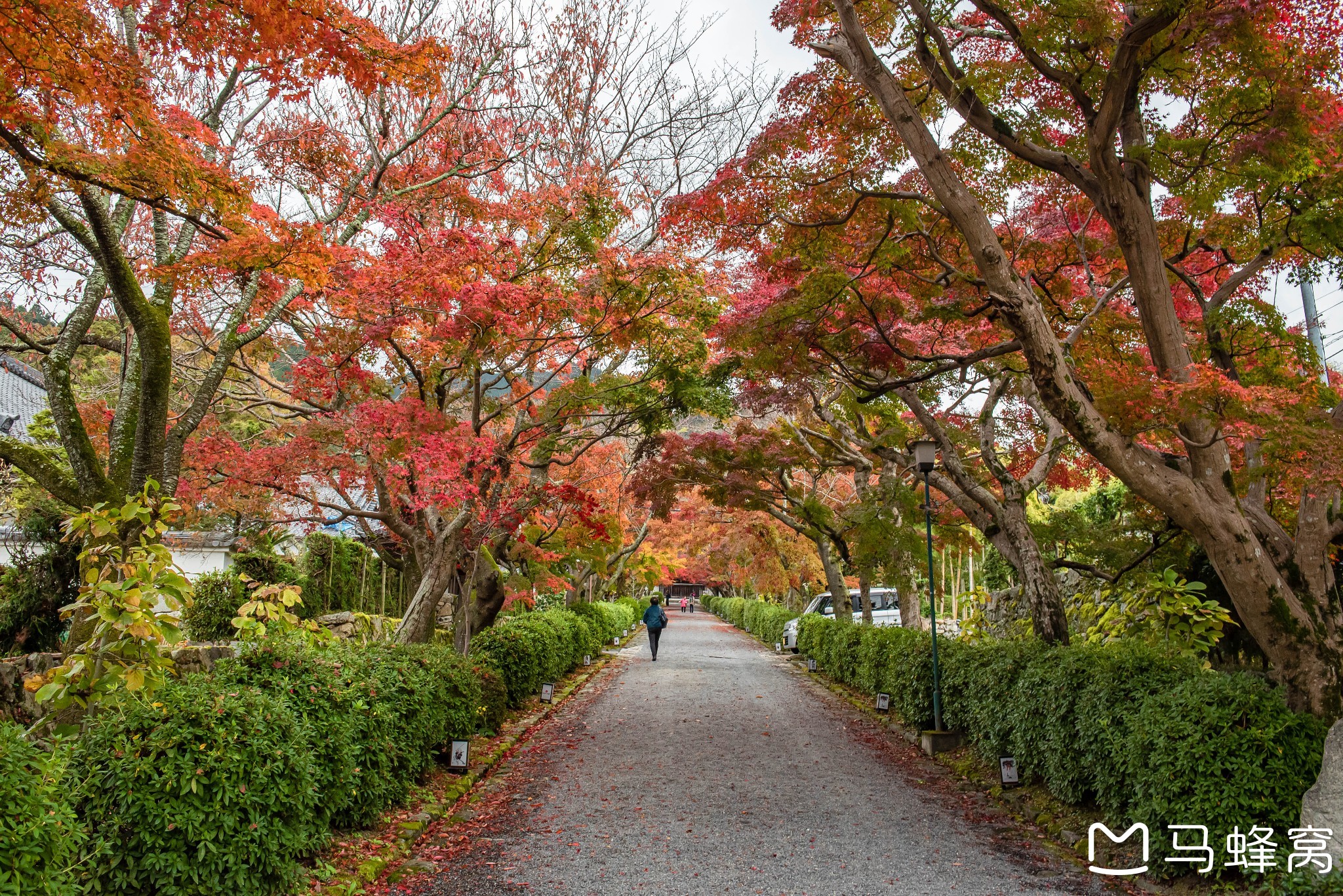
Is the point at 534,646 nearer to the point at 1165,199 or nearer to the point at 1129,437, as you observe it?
the point at 1129,437

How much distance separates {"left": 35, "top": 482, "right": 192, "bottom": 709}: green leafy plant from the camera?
3.21 metres

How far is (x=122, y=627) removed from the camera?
10.6ft

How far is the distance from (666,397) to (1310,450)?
7.02 m

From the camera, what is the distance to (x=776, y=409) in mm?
12227

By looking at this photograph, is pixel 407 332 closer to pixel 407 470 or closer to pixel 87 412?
pixel 407 470

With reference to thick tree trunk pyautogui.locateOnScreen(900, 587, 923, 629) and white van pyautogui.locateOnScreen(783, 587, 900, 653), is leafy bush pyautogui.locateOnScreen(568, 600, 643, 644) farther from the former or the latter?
thick tree trunk pyautogui.locateOnScreen(900, 587, 923, 629)

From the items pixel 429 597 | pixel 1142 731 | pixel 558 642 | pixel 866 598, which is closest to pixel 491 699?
pixel 429 597

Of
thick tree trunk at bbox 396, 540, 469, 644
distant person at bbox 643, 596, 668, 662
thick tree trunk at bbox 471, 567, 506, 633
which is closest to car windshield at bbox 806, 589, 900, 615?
distant person at bbox 643, 596, 668, 662

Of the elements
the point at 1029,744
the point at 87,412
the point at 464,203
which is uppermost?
the point at 464,203

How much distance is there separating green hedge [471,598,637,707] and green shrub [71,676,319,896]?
16.7ft

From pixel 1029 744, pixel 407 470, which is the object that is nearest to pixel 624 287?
pixel 407 470

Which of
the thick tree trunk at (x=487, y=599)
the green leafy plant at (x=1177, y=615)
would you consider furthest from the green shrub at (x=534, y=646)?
the green leafy plant at (x=1177, y=615)

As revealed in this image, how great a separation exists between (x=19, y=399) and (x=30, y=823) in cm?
2199

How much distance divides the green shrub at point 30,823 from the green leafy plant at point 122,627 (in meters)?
0.46
